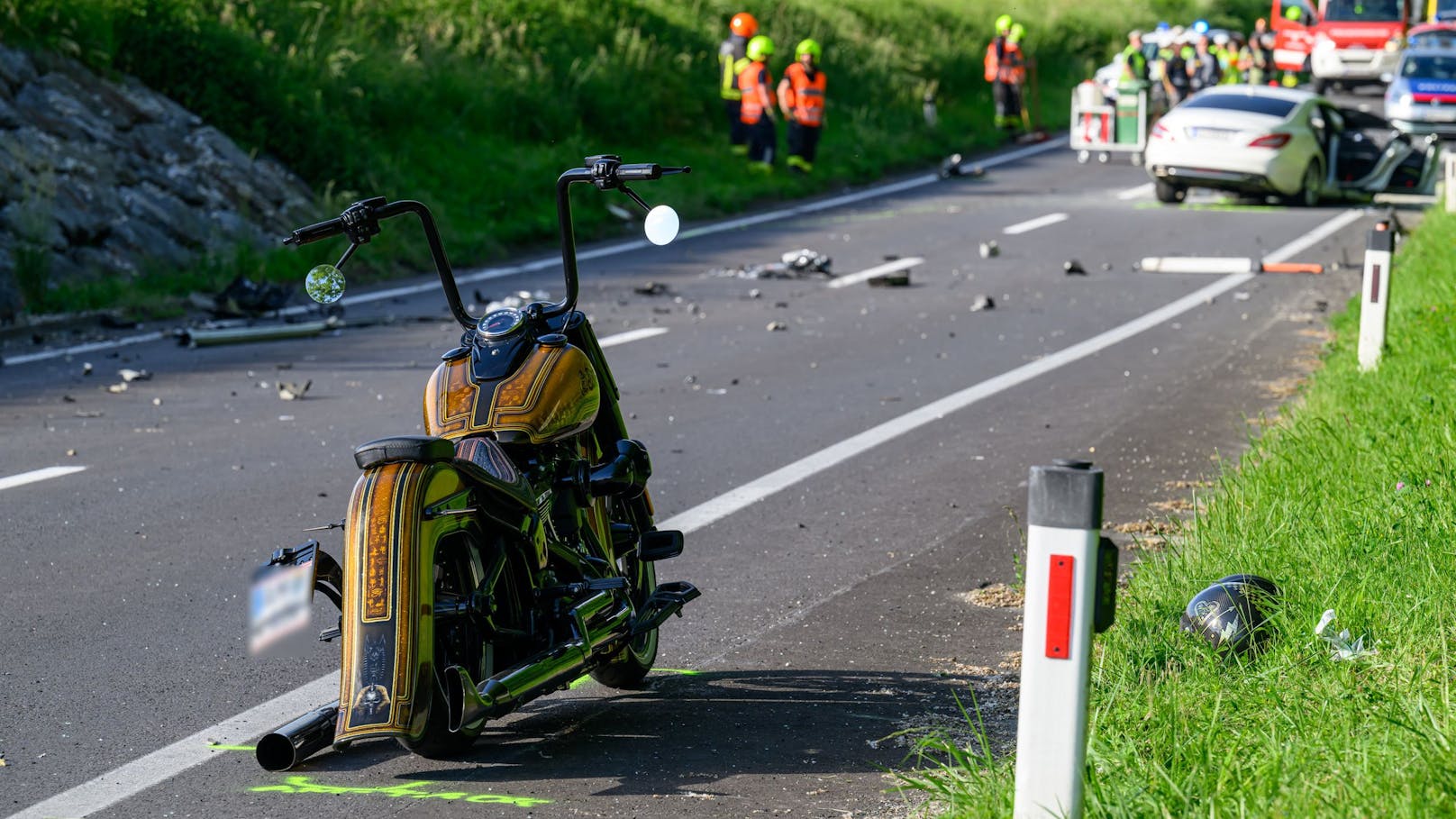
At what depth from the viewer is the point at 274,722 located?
537 centimetres

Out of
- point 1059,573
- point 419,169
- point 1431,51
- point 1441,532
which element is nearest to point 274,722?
point 1059,573

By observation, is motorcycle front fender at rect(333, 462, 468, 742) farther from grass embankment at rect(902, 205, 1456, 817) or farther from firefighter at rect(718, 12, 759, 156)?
firefighter at rect(718, 12, 759, 156)

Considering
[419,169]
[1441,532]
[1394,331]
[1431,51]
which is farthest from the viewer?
[1431,51]

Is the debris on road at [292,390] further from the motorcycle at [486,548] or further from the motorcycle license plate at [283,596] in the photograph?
the motorcycle license plate at [283,596]

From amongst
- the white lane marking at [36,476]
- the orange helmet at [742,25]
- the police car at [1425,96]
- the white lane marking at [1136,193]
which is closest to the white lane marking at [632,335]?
the white lane marking at [36,476]

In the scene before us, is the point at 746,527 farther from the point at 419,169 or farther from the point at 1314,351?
the point at 419,169

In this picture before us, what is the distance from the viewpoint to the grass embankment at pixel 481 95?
18.9 metres

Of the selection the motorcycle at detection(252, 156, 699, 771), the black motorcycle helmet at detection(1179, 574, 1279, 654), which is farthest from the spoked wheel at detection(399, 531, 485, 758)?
the black motorcycle helmet at detection(1179, 574, 1279, 654)

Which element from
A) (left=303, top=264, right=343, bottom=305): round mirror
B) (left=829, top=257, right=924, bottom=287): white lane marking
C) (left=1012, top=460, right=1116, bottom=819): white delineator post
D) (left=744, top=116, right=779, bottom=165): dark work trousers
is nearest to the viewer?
(left=1012, top=460, right=1116, bottom=819): white delineator post

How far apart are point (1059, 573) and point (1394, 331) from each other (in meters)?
8.22

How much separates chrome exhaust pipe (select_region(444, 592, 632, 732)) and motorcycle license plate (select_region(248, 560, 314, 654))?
38 centimetres

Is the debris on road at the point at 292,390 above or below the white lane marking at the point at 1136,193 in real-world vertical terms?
above

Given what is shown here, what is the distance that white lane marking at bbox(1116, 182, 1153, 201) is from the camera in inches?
977

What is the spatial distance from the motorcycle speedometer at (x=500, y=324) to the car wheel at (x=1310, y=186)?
1913 centimetres
